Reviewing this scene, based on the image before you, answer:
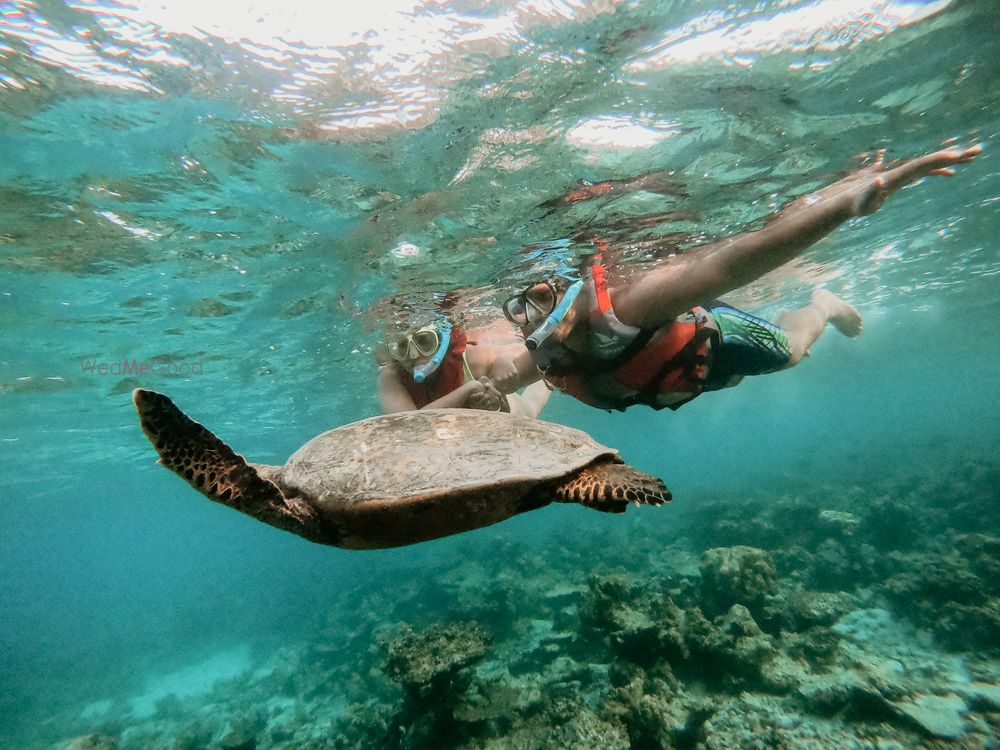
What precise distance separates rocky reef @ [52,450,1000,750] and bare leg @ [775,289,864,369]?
18.3ft

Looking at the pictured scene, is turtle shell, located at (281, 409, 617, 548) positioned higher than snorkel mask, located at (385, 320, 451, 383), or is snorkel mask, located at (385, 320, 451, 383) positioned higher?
snorkel mask, located at (385, 320, 451, 383)

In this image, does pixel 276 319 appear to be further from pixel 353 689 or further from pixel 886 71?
pixel 886 71

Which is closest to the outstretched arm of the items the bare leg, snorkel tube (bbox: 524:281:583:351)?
snorkel tube (bbox: 524:281:583:351)

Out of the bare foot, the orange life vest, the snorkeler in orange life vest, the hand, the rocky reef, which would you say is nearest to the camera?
the hand

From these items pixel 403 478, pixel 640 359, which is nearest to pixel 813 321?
pixel 640 359

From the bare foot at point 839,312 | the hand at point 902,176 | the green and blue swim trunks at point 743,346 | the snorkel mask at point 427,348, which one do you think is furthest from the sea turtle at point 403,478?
the bare foot at point 839,312

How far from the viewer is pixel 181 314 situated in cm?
1197

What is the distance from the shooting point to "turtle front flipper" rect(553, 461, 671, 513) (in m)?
2.27

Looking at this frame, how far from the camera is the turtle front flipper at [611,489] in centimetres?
227

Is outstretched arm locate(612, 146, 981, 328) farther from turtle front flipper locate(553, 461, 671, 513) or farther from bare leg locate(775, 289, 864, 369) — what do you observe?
bare leg locate(775, 289, 864, 369)

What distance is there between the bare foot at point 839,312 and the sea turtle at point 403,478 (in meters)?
7.09

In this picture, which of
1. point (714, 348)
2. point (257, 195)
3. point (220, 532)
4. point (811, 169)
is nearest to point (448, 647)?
point (714, 348)

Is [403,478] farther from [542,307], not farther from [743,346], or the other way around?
[743,346]

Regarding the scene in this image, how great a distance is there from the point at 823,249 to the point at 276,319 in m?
18.1
